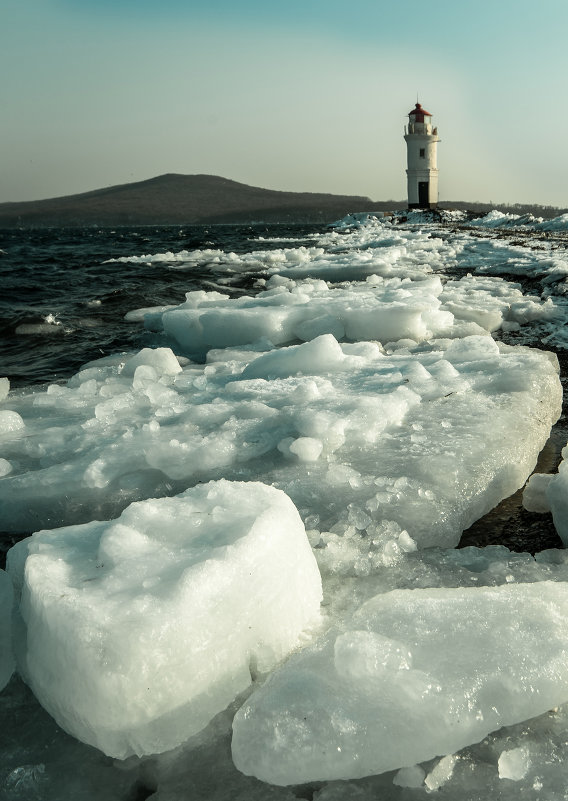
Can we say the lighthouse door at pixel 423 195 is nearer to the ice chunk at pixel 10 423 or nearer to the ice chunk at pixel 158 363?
the ice chunk at pixel 158 363

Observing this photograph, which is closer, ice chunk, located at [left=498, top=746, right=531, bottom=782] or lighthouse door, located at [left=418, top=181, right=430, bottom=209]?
ice chunk, located at [left=498, top=746, right=531, bottom=782]

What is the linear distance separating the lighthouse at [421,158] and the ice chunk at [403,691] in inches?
1896

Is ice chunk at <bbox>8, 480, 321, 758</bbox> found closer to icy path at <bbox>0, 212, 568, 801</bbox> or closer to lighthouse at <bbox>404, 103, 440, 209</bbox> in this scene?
icy path at <bbox>0, 212, 568, 801</bbox>

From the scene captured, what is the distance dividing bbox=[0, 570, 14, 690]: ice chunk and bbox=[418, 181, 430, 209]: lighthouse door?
48343 mm

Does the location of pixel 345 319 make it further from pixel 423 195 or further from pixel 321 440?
pixel 423 195

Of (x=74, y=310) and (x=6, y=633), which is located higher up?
(x=6, y=633)

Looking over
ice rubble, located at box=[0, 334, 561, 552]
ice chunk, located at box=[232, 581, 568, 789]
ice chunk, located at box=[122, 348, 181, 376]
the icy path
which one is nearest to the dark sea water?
ice chunk, located at box=[122, 348, 181, 376]

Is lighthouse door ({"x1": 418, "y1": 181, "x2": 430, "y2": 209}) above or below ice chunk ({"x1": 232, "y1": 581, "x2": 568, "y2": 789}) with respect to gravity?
above

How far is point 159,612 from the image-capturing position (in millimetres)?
1245

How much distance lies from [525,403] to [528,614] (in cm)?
168

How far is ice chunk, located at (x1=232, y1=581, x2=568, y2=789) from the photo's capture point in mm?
1091

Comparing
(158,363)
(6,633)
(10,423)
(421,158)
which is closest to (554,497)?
(6,633)

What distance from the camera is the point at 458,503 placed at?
2.08 metres

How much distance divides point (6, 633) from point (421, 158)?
160 ft
